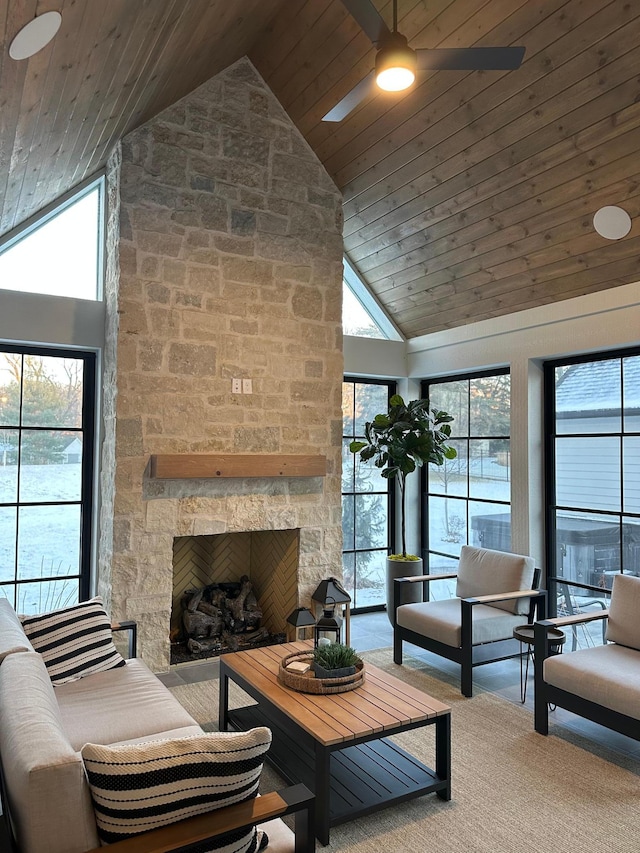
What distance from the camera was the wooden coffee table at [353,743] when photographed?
2.62 m

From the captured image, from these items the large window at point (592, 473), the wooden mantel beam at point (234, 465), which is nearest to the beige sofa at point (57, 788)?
the wooden mantel beam at point (234, 465)

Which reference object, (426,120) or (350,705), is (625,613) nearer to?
(350,705)

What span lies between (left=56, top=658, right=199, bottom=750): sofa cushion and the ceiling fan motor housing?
2810 millimetres

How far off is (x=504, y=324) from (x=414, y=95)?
190 centimetres

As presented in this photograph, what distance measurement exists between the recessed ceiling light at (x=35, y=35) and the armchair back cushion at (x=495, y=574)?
398 cm

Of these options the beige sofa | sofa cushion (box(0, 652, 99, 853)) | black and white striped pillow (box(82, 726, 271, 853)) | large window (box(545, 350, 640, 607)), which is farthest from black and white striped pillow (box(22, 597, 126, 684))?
large window (box(545, 350, 640, 607))

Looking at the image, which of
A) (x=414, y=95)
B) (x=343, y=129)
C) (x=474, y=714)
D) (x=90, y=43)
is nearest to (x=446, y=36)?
(x=414, y=95)

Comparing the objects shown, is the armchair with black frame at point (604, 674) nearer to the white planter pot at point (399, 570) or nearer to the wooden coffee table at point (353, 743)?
the wooden coffee table at point (353, 743)

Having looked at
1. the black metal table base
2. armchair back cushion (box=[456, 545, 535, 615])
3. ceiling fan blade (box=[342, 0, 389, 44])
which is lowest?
the black metal table base

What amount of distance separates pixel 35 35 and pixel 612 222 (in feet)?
10.8

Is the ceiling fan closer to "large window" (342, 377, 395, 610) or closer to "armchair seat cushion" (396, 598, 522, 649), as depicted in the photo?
"armchair seat cushion" (396, 598, 522, 649)

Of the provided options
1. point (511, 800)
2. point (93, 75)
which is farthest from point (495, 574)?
point (93, 75)

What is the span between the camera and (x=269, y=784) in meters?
3.02

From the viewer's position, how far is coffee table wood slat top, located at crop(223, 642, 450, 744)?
268cm
